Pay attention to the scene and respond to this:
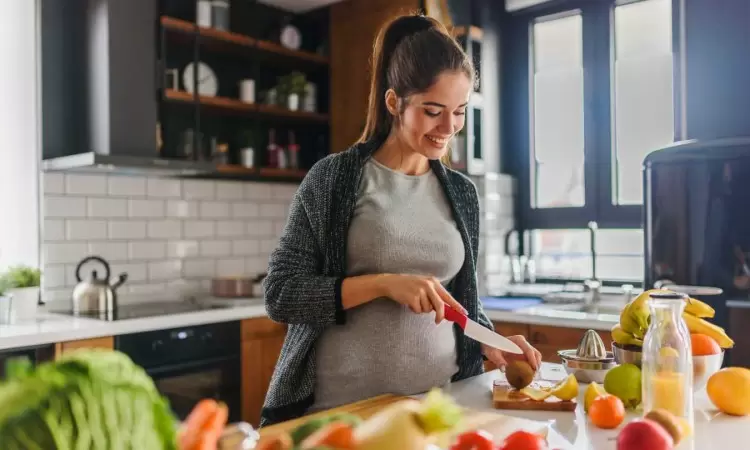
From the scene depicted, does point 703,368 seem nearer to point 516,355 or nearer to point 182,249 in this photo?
point 516,355

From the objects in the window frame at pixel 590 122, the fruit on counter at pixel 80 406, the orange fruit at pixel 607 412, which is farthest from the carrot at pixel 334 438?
the window frame at pixel 590 122

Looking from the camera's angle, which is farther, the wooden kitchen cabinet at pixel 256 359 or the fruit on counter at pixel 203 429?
the wooden kitchen cabinet at pixel 256 359

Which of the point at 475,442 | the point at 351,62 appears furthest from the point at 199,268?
the point at 475,442

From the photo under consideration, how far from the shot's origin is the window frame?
3771mm

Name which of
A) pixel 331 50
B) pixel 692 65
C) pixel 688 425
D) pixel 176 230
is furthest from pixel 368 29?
pixel 688 425

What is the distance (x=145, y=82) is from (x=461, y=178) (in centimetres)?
207

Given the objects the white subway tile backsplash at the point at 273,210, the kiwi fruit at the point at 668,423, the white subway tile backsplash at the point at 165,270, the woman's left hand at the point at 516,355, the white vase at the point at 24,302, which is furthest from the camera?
the white subway tile backsplash at the point at 273,210

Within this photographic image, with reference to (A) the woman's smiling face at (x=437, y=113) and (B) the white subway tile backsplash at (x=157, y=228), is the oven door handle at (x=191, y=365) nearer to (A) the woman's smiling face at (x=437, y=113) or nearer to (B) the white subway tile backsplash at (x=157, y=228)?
(B) the white subway tile backsplash at (x=157, y=228)

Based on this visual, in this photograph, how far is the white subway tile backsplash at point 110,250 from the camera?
3297mm

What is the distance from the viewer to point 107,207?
3336mm

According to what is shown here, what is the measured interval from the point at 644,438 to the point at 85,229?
293 centimetres

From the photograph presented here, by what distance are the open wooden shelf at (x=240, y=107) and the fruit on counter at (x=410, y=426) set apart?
3.04m

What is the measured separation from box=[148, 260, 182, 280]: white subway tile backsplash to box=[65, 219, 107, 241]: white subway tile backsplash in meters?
0.31

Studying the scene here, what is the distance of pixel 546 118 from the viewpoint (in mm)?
4051
